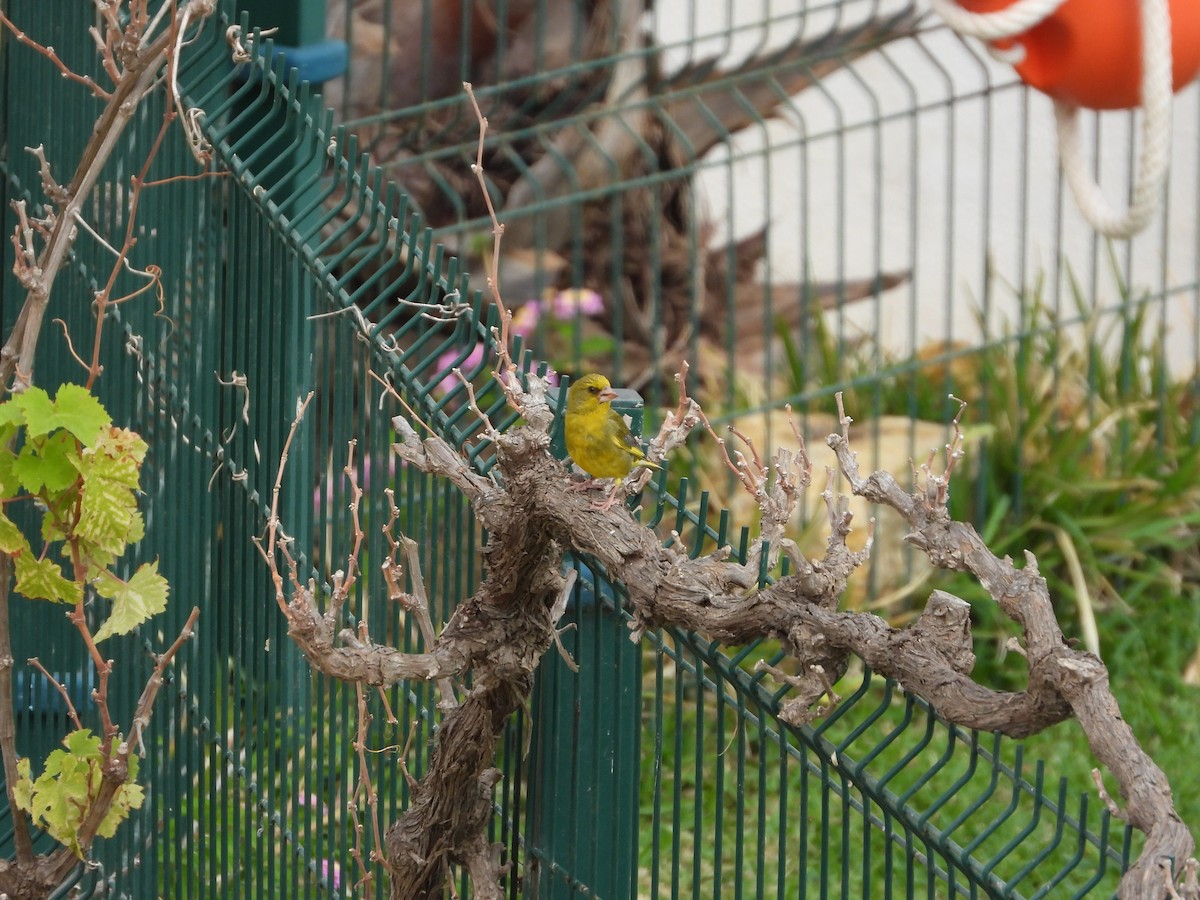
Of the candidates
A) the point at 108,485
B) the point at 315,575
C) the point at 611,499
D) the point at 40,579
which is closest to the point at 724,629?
the point at 611,499

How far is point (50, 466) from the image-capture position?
2697 millimetres

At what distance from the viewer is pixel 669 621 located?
222cm

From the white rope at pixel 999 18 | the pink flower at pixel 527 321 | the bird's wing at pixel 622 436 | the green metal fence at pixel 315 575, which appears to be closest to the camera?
the bird's wing at pixel 622 436

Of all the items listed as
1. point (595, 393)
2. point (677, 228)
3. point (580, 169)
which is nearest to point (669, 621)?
point (595, 393)

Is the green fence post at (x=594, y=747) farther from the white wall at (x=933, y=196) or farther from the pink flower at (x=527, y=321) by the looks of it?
the white wall at (x=933, y=196)

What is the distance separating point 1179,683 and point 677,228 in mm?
2477

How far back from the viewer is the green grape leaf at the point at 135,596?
2740mm

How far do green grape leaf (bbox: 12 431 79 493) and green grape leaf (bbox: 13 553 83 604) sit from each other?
0.19m

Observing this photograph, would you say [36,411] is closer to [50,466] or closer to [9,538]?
[50,466]

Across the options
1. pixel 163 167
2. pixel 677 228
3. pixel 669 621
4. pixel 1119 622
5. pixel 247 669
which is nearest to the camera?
pixel 669 621

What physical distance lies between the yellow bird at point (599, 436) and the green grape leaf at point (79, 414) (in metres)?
0.74

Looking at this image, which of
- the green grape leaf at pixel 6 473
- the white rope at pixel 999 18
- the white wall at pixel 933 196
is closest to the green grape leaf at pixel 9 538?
the green grape leaf at pixel 6 473

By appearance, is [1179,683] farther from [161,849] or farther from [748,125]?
[161,849]

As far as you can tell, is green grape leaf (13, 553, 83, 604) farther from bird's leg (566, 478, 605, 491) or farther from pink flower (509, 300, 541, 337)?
pink flower (509, 300, 541, 337)
